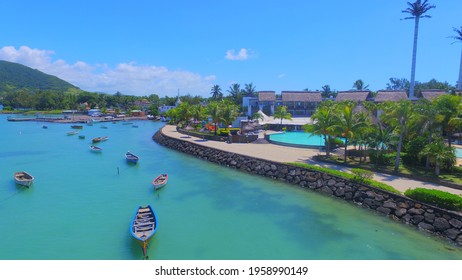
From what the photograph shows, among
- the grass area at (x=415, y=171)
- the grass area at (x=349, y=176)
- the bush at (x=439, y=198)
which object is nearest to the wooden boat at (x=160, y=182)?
the grass area at (x=349, y=176)

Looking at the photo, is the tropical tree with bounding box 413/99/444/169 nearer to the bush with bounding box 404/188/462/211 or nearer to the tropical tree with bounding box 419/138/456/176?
the tropical tree with bounding box 419/138/456/176

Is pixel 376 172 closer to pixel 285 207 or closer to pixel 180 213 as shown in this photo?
pixel 285 207

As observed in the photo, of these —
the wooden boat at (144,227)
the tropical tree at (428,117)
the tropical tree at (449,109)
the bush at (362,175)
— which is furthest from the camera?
the tropical tree at (428,117)

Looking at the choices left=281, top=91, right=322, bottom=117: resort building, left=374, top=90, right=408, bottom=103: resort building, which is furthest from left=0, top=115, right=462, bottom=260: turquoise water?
left=281, top=91, right=322, bottom=117: resort building

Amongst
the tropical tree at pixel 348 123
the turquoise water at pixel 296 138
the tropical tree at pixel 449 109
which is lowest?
the turquoise water at pixel 296 138

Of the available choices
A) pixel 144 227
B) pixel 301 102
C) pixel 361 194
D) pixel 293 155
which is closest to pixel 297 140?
pixel 293 155

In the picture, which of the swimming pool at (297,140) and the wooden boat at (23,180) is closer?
the wooden boat at (23,180)

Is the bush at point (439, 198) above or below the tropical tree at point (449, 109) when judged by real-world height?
below

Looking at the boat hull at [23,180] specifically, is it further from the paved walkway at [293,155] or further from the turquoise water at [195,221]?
the paved walkway at [293,155]
